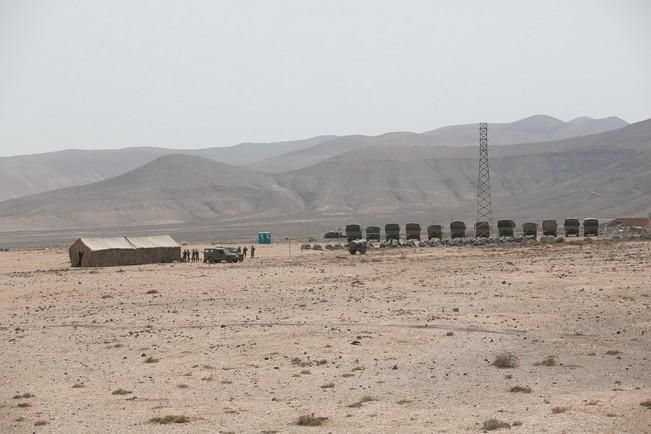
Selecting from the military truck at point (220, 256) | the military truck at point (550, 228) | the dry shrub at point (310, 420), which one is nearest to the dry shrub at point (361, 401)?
the dry shrub at point (310, 420)

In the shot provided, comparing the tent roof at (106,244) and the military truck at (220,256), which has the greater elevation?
the tent roof at (106,244)

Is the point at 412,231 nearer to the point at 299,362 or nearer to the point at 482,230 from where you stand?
the point at 482,230

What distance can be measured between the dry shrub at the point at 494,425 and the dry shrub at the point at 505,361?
4869 mm

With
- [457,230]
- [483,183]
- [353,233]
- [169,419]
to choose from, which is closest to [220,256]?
[353,233]

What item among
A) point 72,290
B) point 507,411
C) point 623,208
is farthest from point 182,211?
point 507,411

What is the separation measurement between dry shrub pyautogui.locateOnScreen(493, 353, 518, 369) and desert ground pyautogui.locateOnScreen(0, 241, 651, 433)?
1.3 inches

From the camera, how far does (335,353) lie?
20.8 m

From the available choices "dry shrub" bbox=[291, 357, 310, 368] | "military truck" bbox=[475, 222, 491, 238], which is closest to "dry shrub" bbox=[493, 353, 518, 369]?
"dry shrub" bbox=[291, 357, 310, 368]

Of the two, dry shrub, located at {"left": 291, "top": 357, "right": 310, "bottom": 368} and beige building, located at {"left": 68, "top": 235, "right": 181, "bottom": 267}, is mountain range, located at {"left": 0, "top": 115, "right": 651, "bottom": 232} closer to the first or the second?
beige building, located at {"left": 68, "top": 235, "right": 181, "bottom": 267}

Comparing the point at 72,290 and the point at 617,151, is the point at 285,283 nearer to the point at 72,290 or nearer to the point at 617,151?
the point at 72,290

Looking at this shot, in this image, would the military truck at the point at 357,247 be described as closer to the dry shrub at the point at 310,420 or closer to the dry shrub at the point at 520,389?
the dry shrub at the point at 520,389

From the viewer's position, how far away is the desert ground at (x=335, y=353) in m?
14.9

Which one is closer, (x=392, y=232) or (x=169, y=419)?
(x=169, y=419)

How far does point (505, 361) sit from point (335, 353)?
410cm
